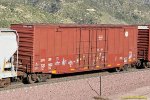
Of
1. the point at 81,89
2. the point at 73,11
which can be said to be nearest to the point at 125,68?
the point at 81,89

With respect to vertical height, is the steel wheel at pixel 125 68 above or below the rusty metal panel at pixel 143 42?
below

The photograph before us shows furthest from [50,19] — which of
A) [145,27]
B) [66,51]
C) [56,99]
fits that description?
[56,99]

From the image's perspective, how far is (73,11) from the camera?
90.8 m

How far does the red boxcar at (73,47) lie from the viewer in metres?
21.2

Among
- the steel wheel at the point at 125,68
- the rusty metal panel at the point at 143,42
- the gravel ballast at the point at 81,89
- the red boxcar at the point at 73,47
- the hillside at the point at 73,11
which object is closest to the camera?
the gravel ballast at the point at 81,89

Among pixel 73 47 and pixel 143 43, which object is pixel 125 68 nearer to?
pixel 143 43

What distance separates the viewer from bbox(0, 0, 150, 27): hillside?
65812mm

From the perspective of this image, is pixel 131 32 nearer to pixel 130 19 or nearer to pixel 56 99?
pixel 56 99

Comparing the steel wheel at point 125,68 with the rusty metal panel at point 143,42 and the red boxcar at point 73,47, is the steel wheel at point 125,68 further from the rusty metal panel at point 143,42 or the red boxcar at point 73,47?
the rusty metal panel at point 143,42

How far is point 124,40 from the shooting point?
28297mm

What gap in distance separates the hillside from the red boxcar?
3036 centimetres

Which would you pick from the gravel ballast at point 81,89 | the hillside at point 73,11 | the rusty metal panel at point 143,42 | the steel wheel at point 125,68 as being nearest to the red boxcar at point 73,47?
the steel wheel at point 125,68

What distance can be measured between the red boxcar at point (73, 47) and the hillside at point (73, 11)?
30.4 m

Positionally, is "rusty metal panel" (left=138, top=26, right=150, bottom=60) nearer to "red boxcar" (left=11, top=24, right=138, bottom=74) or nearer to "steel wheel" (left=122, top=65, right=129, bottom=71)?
"red boxcar" (left=11, top=24, right=138, bottom=74)
